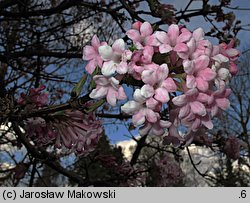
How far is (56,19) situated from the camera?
637 centimetres

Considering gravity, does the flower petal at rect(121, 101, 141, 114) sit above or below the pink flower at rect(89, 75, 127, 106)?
below

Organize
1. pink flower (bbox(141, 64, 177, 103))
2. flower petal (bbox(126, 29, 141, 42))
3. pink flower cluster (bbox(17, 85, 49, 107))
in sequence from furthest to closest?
pink flower cluster (bbox(17, 85, 49, 107)) → flower petal (bbox(126, 29, 141, 42)) → pink flower (bbox(141, 64, 177, 103))

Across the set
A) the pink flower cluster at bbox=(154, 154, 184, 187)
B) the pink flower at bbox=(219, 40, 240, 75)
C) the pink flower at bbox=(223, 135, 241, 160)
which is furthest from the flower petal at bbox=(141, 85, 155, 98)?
the pink flower cluster at bbox=(154, 154, 184, 187)

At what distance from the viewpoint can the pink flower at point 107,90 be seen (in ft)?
4.49

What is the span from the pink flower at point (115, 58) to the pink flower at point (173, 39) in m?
0.12

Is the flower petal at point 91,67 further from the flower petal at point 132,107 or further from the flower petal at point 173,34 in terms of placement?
the flower petal at point 173,34

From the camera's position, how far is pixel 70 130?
6.62ft

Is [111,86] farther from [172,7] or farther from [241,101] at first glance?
[241,101]

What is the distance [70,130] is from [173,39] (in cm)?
86

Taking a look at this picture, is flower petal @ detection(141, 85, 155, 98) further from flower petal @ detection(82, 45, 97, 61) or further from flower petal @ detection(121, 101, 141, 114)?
flower petal @ detection(82, 45, 97, 61)

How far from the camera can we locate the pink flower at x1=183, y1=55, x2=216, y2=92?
4.31 ft

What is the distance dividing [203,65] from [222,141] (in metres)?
3.58

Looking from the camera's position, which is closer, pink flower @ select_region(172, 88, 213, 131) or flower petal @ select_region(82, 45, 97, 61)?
pink flower @ select_region(172, 88, 213, 131)

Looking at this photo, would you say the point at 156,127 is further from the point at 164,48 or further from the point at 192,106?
the point at 164,48
